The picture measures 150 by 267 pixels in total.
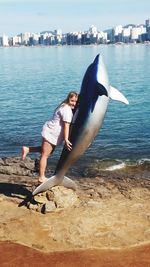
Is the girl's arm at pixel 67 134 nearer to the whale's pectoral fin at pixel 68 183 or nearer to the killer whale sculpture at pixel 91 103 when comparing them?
the killer whale sculpture at pixel 91 103

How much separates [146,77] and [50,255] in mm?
58782

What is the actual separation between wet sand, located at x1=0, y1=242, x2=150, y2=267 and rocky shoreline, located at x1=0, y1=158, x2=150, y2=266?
0.19 m

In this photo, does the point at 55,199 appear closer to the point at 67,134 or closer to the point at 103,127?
the point at 67,134

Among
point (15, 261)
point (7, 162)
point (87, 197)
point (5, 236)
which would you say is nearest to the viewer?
point (15, 261)

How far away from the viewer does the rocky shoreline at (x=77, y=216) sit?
1199 centimetres

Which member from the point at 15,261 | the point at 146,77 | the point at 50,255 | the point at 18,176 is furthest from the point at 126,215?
the point at 146,77

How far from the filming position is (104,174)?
64.1 ft

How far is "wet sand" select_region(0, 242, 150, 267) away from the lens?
11.0m

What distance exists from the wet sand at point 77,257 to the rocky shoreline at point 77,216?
194mm

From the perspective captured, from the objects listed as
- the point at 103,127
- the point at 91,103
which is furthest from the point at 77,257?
the point at 103,127

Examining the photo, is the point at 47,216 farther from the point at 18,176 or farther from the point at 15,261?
the point at 18,176

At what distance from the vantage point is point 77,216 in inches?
522

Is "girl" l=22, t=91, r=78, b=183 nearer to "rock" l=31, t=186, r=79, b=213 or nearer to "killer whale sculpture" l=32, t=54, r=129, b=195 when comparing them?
"killer whale sculpture" l=32, t=54, r=129, b=195

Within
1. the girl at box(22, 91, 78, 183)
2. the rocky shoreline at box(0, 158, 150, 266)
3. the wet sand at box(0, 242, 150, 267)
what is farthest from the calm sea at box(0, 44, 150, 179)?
the wet sand at box(0, 242, 150, 267)
